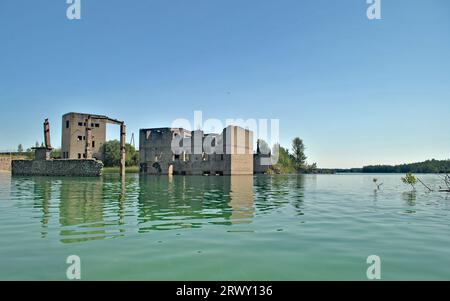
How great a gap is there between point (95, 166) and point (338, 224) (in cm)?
3767

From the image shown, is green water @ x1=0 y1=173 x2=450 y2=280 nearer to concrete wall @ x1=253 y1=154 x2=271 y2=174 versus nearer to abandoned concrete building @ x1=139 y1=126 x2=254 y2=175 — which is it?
abandoned concrete building @ x1=139 y1=126 x2=254 y2=175

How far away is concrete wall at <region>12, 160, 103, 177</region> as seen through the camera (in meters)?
40.2

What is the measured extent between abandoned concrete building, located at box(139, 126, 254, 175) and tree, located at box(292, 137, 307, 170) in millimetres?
44951

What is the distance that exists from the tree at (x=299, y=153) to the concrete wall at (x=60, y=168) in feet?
231

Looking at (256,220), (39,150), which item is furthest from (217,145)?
(256,220)

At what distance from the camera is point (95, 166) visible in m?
40.1

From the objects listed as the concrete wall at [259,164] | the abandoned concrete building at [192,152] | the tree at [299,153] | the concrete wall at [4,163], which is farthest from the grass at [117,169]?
the tree at [299,153]

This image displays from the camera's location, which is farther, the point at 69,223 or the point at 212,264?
the point at 69,223

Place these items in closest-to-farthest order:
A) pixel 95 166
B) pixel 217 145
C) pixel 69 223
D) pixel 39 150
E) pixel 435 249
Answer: pixel 435 249
pixel 69 223
pixel 95 166
pixel 39 150
pixel 217 145

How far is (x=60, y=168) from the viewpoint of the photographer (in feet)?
136

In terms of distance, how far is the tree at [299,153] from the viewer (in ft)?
324

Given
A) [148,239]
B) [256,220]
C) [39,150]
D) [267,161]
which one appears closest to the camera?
[148,239]

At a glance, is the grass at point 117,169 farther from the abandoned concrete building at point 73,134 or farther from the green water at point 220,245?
the green water at point 220,245

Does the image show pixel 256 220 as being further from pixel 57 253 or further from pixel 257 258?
pixel 57 253
